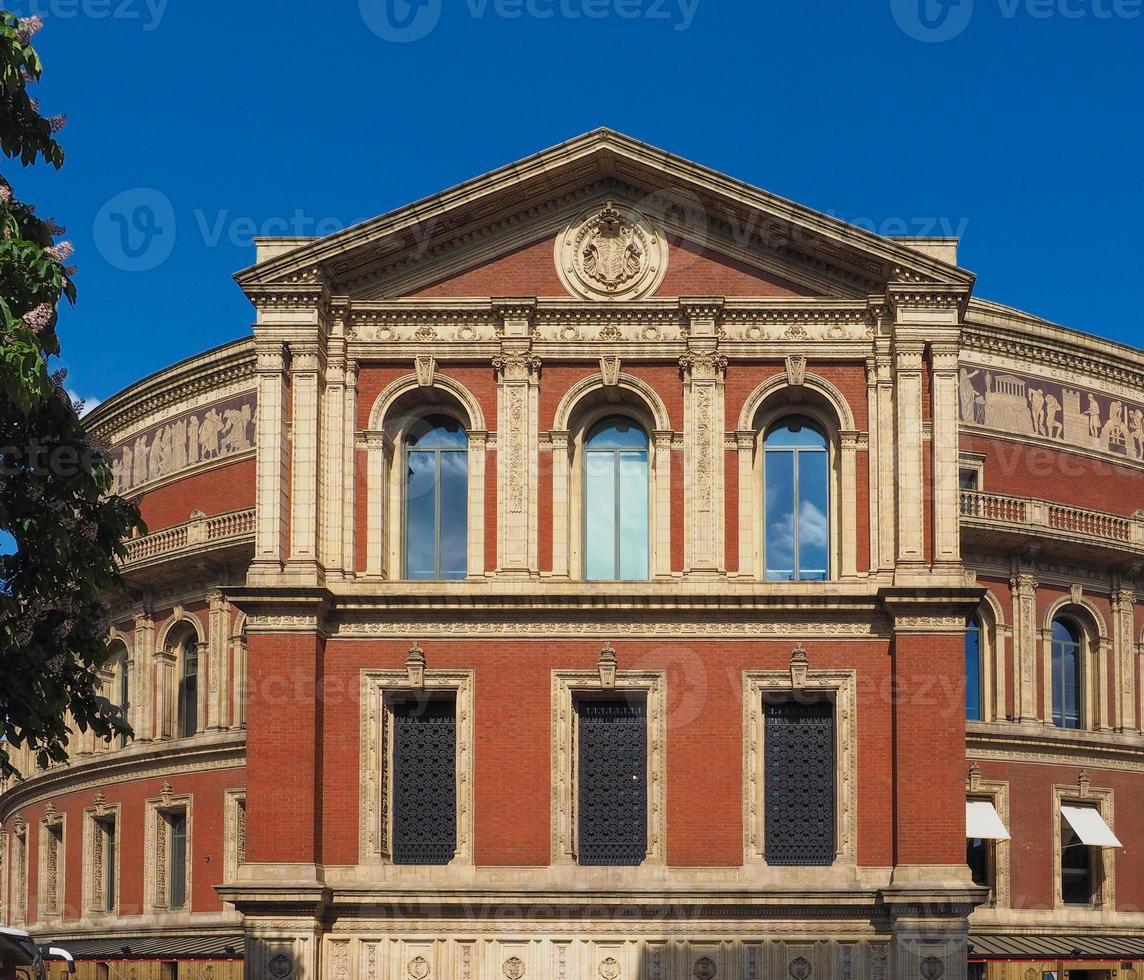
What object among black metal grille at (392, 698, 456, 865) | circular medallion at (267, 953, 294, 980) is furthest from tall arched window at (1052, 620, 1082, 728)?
circular medallion at (267, 953, 294, 980)

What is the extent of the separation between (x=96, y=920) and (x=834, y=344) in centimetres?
2836

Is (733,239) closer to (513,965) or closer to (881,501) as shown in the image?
(881,501)

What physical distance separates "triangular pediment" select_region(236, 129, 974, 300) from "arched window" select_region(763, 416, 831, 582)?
9.39 ft

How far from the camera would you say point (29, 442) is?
26234mm

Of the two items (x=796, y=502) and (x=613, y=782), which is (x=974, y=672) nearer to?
(x=796, y=502)

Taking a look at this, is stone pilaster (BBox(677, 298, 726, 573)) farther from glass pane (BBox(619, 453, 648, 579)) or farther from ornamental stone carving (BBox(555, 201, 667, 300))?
ornamental stone carving (BBox(555, 201, 667, 300))

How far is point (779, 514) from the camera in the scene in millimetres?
39500

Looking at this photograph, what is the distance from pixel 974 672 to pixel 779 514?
15012mm

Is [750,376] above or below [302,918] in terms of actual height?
above

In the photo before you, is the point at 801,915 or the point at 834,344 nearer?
the point at 801,915

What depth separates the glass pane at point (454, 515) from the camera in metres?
39.5

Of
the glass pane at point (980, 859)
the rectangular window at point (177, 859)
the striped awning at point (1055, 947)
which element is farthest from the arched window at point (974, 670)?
the rectangular window at point (177, 859)

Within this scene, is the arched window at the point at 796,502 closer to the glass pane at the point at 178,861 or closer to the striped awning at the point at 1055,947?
the striped awning at the point at 1055,947

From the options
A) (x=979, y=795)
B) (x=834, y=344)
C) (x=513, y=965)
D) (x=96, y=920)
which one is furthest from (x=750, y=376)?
(x=96, y=920)
